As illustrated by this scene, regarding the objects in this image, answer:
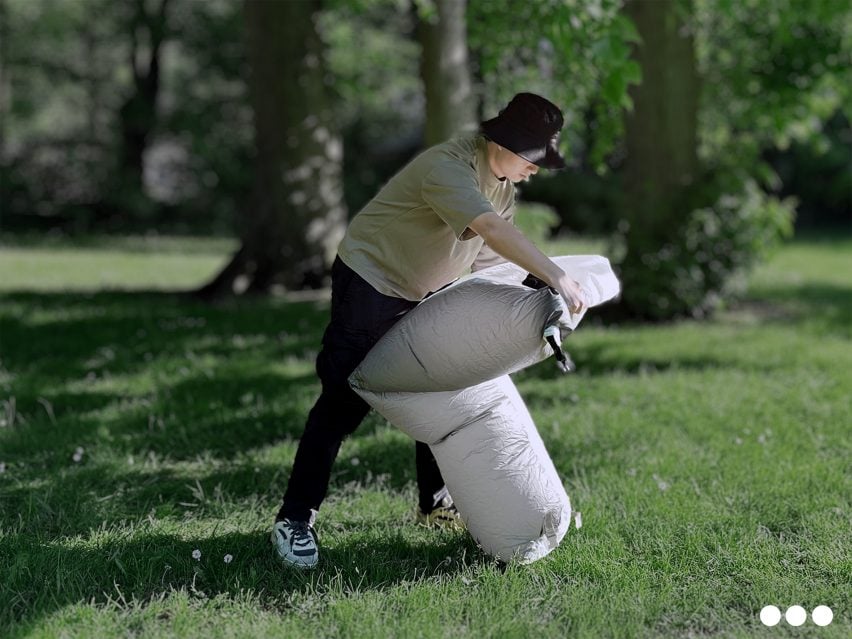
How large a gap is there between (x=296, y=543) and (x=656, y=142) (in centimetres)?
730

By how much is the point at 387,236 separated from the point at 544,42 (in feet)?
16.3

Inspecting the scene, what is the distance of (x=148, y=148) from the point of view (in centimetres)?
2445

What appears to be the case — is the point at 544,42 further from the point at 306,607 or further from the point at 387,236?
the point at 306,607

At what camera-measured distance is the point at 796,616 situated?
351 cm

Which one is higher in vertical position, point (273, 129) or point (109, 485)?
point (273, 129)

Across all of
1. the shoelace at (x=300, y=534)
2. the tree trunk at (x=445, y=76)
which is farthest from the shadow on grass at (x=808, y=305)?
the shoelace at (x=300, y=534)

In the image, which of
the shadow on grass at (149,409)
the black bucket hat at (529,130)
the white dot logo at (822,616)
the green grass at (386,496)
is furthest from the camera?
the shadow on grass at (149,409)

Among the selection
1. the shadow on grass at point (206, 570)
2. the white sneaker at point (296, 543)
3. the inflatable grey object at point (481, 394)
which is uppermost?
the inflatable grey object at point (481, 394)

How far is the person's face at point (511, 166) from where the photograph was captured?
12.8 feet

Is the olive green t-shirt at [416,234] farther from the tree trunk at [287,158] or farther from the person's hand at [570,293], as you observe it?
the tree trunk at [287,158]

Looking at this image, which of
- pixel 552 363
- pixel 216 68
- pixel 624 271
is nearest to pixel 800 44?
pixel 624 271

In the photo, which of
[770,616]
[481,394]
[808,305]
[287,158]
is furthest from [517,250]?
[808,305]

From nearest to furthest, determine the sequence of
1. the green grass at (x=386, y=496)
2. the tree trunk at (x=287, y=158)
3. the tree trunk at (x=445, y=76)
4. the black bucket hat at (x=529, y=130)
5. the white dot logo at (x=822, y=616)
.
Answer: the white dot logo at (x=822, y=616) < the green grass at (x=386, y=496) < the black bucket hat at (x=529, y=130) < the tree trunk at (x=445, y=76) < the tree trunk at (x=287, y=158)

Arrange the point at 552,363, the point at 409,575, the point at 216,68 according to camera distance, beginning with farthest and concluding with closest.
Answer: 1. the point at 216,68
2. the point at 552,363
3. the point at 409,575
